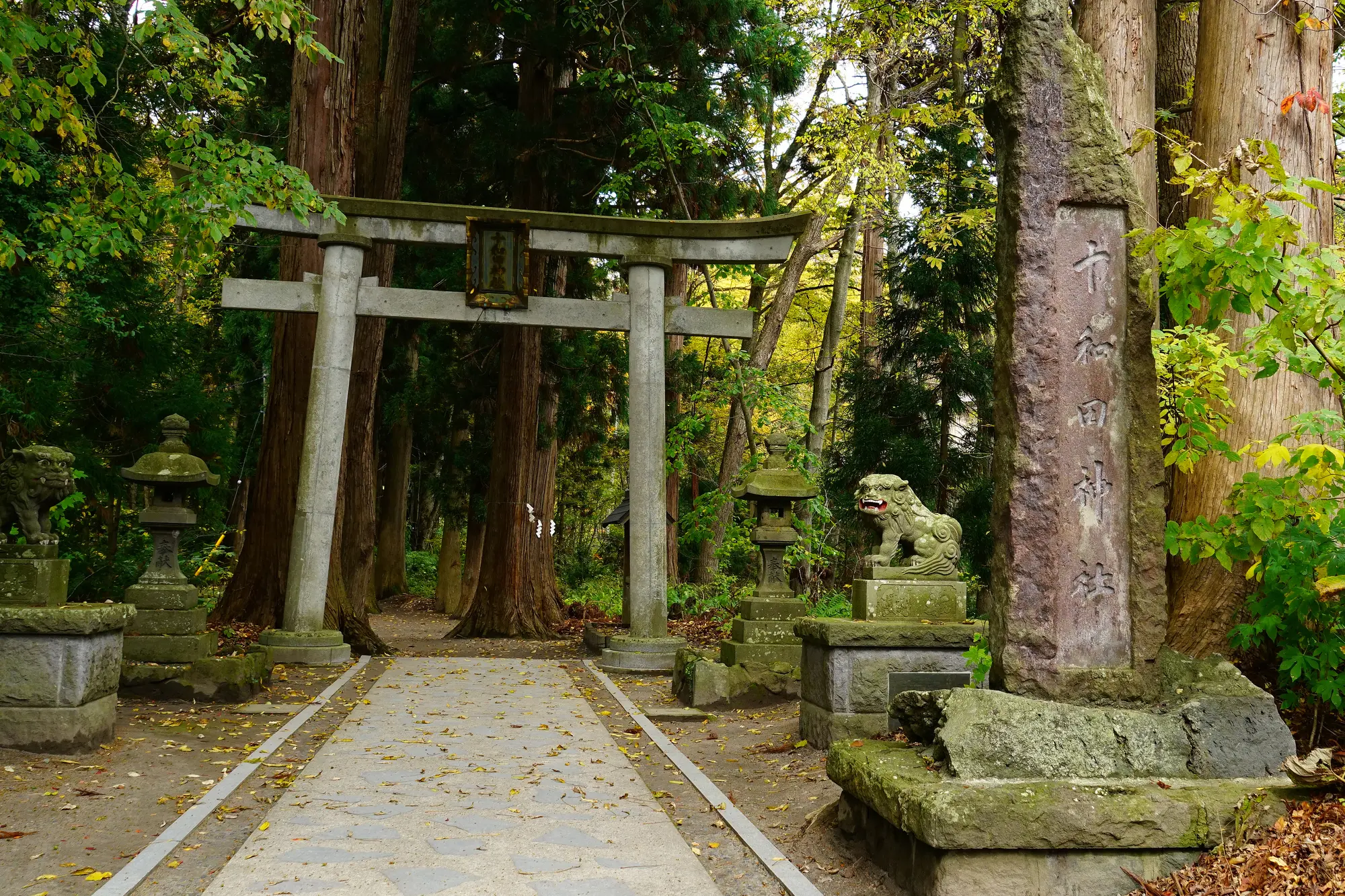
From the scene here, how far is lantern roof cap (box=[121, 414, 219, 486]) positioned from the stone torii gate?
1618 millimetres

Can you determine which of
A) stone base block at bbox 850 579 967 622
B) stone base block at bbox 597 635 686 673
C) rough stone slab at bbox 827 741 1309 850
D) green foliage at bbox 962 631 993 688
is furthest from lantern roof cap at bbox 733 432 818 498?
rough stone slab at bbox 827 741 1309 850

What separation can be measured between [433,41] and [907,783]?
15.6 metres

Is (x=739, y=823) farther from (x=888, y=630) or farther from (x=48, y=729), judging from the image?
(x=48, y=729)

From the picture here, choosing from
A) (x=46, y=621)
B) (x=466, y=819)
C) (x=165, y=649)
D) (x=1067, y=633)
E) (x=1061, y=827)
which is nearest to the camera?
(x=1061, y=827)

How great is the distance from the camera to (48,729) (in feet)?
21.0

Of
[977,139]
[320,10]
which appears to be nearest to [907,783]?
[320,10]

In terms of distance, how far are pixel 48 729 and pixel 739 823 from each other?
4346 millimetres

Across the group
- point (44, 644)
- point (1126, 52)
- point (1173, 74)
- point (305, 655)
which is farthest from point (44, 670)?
point (1173, 74)

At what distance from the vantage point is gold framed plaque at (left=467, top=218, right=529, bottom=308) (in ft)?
39.4

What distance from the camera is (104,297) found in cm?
1300

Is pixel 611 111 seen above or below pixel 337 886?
above

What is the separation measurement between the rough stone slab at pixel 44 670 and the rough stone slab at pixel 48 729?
4cm

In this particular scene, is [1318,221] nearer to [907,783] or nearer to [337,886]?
[907,783]

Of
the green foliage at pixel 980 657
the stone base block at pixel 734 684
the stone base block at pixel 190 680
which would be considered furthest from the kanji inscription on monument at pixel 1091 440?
the stone base block at pixel 190 680
